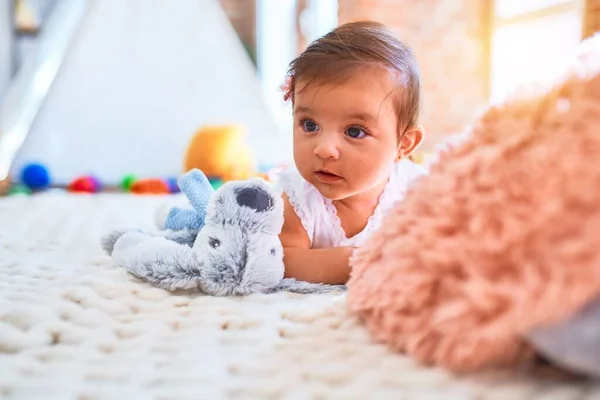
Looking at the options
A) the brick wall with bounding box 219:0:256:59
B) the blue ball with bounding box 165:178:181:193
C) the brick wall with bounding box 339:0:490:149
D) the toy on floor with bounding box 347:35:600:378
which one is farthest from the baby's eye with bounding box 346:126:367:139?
the brick wall with bounding box 219:0:256:59

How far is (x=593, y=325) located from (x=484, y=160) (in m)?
0.15

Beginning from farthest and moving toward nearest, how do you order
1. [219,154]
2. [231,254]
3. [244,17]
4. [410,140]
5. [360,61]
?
[244,17]
[219,154]
[410,140]
[360,61]
[231,254]

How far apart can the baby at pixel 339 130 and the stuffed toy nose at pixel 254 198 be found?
0.11m

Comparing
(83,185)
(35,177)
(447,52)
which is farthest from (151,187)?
(447,52)

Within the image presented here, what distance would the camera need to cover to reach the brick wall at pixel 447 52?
9.46 ft

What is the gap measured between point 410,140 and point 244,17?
3.50 meters

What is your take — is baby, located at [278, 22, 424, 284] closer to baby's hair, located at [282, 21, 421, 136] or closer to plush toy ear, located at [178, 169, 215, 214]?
baby's hair, located at [282, 21, 421, 136]

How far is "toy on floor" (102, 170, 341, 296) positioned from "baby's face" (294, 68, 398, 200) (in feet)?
0.39

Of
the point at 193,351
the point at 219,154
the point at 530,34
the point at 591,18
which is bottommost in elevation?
the point at 193,351

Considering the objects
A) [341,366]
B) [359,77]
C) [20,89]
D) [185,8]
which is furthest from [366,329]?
[20,89]

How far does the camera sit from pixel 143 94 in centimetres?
262

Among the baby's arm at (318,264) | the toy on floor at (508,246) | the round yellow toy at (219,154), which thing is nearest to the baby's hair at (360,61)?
the baby's arm at (318,264)

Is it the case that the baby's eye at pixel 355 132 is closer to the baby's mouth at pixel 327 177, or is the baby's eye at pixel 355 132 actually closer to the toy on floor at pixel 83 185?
the baby's mouth at pixel 327 177

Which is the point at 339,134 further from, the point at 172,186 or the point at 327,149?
the point at 172,186
